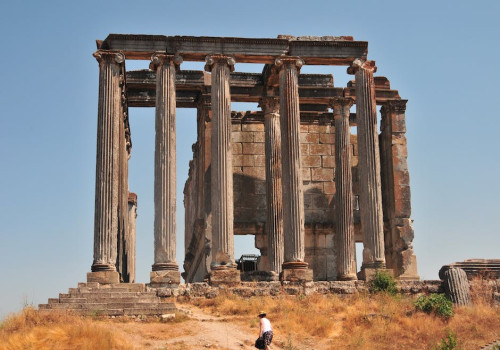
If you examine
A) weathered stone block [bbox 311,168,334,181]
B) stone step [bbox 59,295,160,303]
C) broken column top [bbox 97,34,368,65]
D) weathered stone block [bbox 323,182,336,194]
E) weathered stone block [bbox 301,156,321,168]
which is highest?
broken column top [bbox 97,34,368,65]

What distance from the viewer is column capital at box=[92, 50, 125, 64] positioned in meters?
29.2

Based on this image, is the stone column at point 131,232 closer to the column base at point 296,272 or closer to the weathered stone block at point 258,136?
the weathered stone block at point 258,136

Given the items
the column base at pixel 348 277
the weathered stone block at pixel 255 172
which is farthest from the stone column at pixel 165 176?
the weathered stone block at pixel 255 172

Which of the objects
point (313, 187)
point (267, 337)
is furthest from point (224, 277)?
point (313, 187)

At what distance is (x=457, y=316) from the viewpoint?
25.3m

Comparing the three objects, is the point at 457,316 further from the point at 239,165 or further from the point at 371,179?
the point at 239,165

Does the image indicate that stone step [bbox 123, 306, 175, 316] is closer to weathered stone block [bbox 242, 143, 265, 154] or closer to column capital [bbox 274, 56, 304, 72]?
column capital [bbox 274, 56, 304, 72]

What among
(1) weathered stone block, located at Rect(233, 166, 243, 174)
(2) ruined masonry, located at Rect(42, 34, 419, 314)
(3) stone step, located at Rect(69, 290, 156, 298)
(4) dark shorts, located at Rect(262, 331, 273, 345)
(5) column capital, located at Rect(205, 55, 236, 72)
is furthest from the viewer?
(1) weathered stone block, located at Rect(233, 166, 243, 174)

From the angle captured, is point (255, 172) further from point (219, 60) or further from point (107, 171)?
point (107, 171)

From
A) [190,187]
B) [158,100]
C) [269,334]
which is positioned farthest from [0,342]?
[190,187]

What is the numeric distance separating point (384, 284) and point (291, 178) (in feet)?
16.0

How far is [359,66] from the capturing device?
101 ft

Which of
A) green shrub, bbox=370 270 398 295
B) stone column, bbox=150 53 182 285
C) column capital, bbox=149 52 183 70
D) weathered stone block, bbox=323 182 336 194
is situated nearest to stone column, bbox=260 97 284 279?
weathered stone block, bbox=323 182 336 194

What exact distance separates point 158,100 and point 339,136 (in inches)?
327
